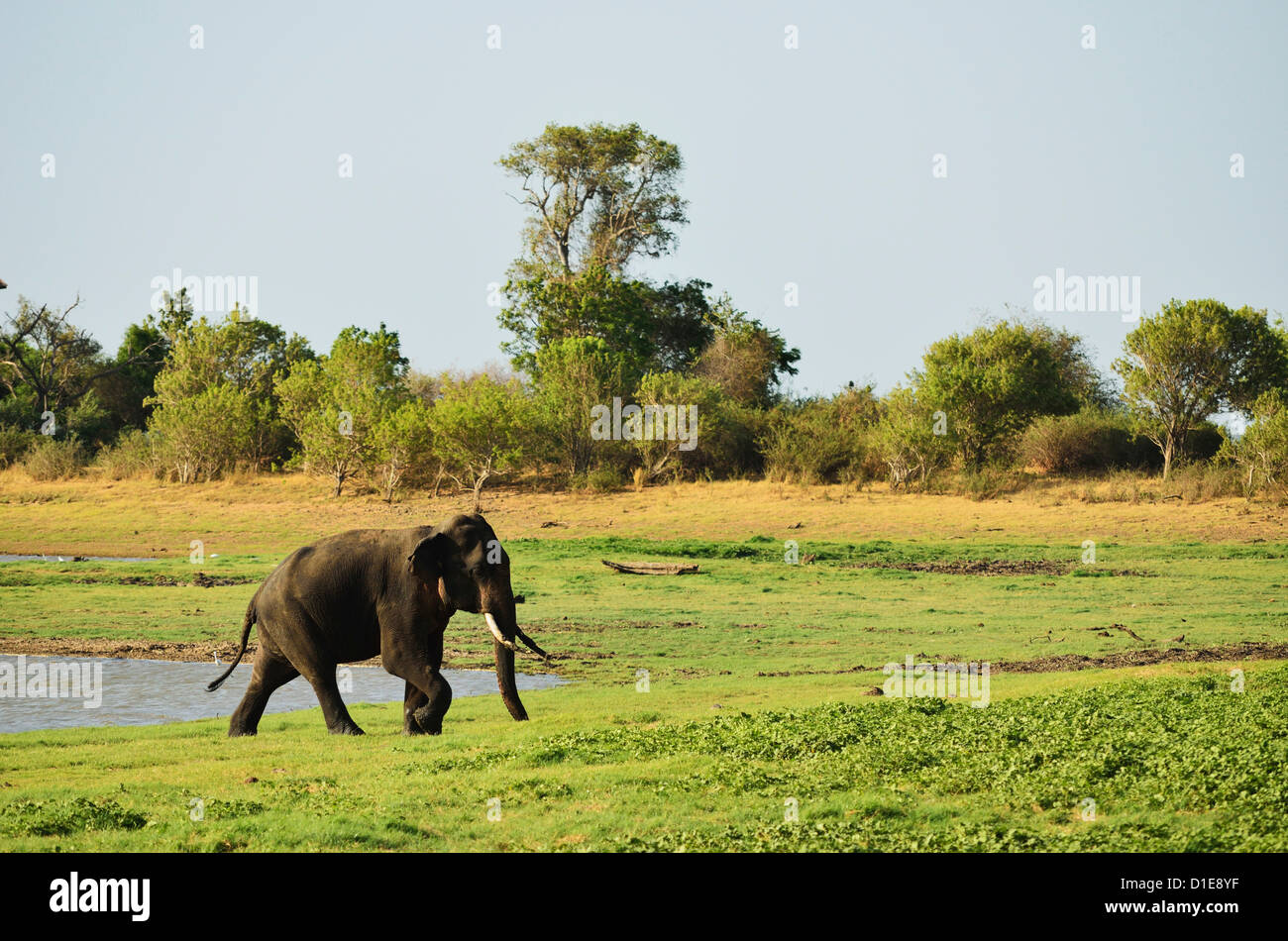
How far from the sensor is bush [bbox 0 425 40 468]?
172ft

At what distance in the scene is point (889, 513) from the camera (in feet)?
131

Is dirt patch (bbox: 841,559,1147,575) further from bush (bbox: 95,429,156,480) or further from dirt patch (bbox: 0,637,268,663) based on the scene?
bush (bbox: 95,429,156,480)

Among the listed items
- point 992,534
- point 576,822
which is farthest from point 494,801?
point 992,534

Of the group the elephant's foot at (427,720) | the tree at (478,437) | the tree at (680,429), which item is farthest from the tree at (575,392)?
the elephant's foot at (427,720)

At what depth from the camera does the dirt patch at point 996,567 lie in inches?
1213

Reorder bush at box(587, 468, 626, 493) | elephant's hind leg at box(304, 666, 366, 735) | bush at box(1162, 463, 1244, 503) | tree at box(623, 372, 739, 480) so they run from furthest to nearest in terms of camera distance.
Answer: tree at box(623, 372, 739, 480) → bush at box(587, 468, 626, 493) → bush at box(1162, 463, 1244, 503) → elephant's hind leg at box(304, 666, 366, 735)

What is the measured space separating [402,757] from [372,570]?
2.50 m

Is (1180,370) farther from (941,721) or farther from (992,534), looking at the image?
(941,721)

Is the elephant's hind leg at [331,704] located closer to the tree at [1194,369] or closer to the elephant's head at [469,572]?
the elephant's head at [469,572]

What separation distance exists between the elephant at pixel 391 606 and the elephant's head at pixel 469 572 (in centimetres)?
1

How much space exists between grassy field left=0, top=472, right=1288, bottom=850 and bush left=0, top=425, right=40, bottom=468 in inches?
649

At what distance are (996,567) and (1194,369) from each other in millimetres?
18862

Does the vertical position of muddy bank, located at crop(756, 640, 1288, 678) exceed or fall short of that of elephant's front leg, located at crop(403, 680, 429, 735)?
it falls short

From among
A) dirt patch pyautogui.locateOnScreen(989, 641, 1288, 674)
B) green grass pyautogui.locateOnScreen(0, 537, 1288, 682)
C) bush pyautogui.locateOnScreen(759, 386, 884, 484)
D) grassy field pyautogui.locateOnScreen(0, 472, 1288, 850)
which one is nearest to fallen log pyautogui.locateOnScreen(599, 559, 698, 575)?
green grass pyautogui.locateOnScreen(0, 537, 1288, 682)
